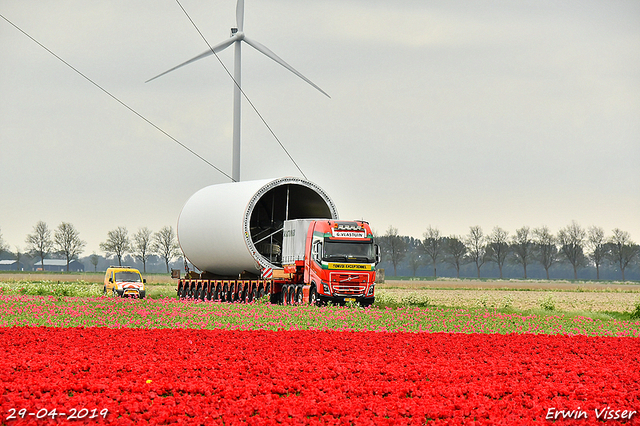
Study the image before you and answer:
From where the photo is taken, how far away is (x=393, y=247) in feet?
385

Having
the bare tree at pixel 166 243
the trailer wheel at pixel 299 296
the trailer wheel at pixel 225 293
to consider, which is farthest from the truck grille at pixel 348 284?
the bare tree at pixel 166 243

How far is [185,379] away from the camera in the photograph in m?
10.0

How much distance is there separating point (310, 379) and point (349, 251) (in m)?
17.8

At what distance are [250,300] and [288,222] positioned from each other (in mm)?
3747

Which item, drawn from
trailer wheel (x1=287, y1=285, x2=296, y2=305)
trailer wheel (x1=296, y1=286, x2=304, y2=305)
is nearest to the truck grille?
trailer wheel (x1=296, y1=286, x2=304, y2=305)

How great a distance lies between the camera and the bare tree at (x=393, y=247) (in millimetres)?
118438

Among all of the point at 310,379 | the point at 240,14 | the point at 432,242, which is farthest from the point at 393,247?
the point at 310,379

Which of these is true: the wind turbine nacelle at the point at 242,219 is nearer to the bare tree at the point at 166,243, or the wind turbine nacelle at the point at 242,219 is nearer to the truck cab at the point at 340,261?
the truck cab at the point at 340,261

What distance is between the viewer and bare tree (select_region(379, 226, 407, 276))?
118 meters

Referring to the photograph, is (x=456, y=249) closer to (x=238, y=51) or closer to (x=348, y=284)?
(x=238, y=51)

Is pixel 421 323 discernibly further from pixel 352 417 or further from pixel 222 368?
pixel 352 417

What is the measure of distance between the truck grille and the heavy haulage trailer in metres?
0.04

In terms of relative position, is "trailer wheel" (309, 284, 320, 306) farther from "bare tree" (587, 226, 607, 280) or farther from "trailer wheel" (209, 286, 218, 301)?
"bare tree" (587, 226, 607, 280)

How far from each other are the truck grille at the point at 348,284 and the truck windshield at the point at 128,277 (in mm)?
14123
